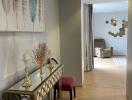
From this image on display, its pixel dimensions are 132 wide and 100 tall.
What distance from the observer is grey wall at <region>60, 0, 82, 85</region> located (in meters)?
4.80

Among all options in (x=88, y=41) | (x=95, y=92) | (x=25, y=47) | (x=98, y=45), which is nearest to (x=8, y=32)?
(x=25, y=47)

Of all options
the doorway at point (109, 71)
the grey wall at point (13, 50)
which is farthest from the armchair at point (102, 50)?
the grey wall at point (13, 50)

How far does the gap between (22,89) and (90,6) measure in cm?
575

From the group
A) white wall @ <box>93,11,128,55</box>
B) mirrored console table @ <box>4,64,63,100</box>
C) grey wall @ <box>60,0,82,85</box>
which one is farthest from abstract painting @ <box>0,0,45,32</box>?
white wall @ <box>93,11,128,55</box>

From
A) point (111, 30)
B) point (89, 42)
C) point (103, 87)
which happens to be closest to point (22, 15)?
point (103, 87)

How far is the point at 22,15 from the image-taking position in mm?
2654

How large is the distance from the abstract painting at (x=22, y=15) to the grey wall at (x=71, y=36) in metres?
1.35

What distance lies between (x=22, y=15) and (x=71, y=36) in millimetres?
2336

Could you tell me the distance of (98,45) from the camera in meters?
11.2

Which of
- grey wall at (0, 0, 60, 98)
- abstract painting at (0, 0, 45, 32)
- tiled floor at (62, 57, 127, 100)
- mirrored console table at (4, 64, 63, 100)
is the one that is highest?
abstract painting at (0, 0, 45, 32)

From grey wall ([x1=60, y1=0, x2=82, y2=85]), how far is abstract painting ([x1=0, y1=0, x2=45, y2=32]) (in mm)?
1354

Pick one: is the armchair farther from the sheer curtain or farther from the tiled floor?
the tiled floor

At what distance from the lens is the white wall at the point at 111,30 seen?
1123 cm

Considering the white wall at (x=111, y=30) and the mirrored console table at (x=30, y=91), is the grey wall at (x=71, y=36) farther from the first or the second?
the white wall at (x=111, y=30)
